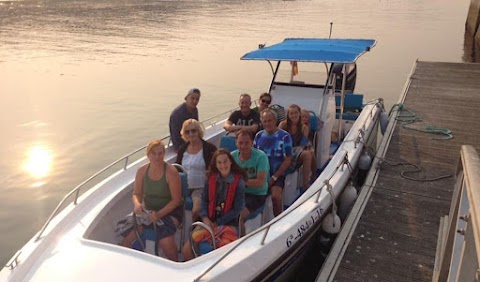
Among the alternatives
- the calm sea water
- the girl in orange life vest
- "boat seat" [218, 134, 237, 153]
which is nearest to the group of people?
the girl in orange life vest

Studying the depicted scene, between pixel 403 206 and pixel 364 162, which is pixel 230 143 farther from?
pixel 403 206

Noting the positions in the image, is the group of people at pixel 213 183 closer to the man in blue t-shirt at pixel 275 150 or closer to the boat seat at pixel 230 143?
the man in blue t-shirt at pixel 275 150

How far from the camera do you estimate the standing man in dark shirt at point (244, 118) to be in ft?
21.1

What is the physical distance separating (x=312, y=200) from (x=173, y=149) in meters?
2.28

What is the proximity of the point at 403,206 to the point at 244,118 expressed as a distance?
2.68 metres

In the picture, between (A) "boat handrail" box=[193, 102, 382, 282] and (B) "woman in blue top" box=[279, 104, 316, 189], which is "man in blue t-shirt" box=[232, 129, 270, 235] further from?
(B) "woman in blue top" box=[279, 104, 316, 189]

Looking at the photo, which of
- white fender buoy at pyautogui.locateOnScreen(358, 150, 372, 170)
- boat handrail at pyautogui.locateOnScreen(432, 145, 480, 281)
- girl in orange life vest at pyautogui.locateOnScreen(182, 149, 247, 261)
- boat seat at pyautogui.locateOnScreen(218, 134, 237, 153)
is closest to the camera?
Result: boat handrail at pyautogui.locateOnScreen(432, 145, 480, 281)

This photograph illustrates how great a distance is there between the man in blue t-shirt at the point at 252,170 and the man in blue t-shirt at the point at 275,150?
0.57 metres

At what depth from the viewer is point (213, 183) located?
4.36 meters

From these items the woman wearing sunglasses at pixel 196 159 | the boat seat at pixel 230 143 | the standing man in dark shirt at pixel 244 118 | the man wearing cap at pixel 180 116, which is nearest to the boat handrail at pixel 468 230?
Answer: the woman wearing sunglasses at pixel 196 159

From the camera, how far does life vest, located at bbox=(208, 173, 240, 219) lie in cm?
430

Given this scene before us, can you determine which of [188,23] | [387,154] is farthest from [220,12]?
[387,154]

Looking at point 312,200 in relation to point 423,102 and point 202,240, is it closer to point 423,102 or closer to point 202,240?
point 202,240

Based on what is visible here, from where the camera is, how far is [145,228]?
4.31 meters
